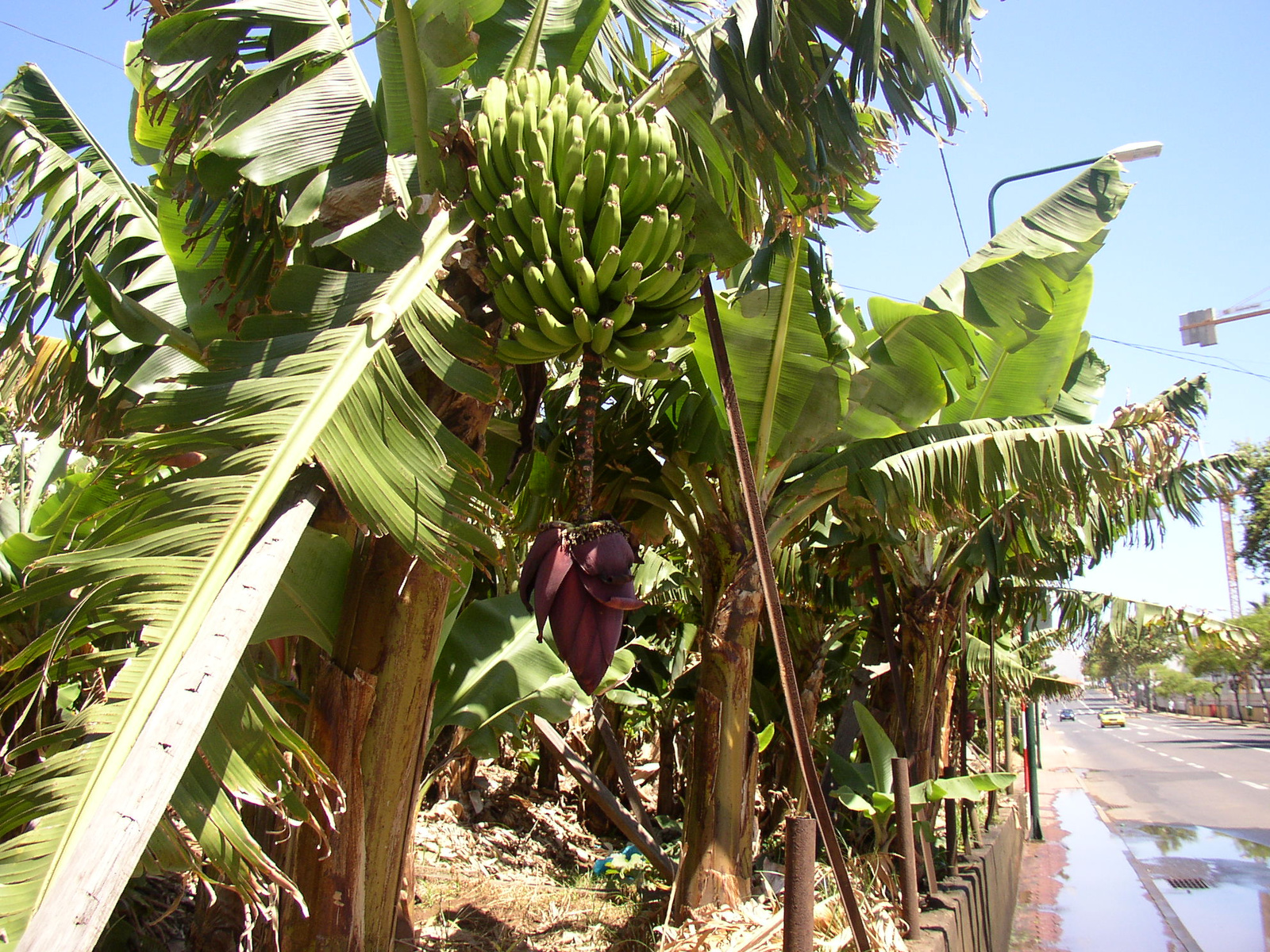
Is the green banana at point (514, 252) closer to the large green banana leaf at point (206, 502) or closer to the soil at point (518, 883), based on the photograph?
the large green banana leaf at point (206, 502)

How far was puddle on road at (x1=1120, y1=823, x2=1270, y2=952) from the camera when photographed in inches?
306

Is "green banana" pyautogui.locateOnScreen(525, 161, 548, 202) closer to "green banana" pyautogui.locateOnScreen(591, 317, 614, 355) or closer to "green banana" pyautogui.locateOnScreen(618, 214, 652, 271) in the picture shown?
"green banana" pyautogui.locateOnScreen(618, 214, 652, 271)

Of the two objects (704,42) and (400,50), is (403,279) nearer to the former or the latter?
(400,50)

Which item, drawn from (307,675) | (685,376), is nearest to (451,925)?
(307,675)

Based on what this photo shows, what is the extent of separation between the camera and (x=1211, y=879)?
10.0 metres

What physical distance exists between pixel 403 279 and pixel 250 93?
2.72 feet

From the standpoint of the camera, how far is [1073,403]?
18.6 ft

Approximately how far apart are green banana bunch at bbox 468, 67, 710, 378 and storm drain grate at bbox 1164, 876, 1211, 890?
432 inches

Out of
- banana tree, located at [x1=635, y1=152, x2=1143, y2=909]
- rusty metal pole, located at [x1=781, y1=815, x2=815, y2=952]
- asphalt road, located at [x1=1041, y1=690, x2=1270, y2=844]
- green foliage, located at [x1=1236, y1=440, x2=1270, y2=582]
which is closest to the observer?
rusty metal pole, located at [x1=781, y1=815, x2=815, y2=952]

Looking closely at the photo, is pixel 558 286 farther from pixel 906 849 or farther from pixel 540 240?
pixel 906 849

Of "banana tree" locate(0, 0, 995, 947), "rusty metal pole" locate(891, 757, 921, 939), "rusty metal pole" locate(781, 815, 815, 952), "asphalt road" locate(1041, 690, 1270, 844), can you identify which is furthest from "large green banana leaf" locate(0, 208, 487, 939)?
"asphalt road" locate(1041, 690, 1270, 844)

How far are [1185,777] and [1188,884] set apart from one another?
13.9 m

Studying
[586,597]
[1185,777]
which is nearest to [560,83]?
[586,597]

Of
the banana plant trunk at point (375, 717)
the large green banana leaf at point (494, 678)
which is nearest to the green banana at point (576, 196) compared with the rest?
the banana plant trunk at point (375, 717)
